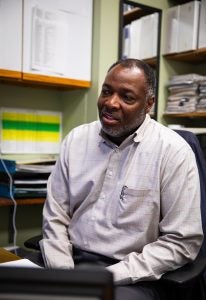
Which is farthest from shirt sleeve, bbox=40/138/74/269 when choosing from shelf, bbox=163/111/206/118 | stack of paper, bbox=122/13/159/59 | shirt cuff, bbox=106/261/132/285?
stack of paper, bbox=122/13/159/59

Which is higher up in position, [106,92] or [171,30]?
[171,30]

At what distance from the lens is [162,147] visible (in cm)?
131

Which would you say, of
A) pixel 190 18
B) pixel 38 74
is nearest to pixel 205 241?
pixel 38 74

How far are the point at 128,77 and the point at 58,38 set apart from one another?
1006mm

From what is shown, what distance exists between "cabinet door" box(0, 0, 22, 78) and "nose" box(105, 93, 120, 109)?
2.89 ft

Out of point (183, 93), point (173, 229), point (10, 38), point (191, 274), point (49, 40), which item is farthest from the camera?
point (183, 93)

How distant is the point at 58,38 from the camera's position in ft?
7.06

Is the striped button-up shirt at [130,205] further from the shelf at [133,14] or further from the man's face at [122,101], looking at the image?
the shelf at [133,14]

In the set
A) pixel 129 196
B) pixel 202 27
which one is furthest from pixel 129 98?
pixel 202 27

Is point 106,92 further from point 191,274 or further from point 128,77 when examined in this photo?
point 191,274

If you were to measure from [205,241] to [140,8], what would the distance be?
1.80 metres

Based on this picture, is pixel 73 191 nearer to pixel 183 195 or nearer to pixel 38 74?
pixel 183 195

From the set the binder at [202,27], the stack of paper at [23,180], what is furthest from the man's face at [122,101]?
the binder at [202,27]

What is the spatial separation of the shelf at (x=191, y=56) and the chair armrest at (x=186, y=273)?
1.63 meters
